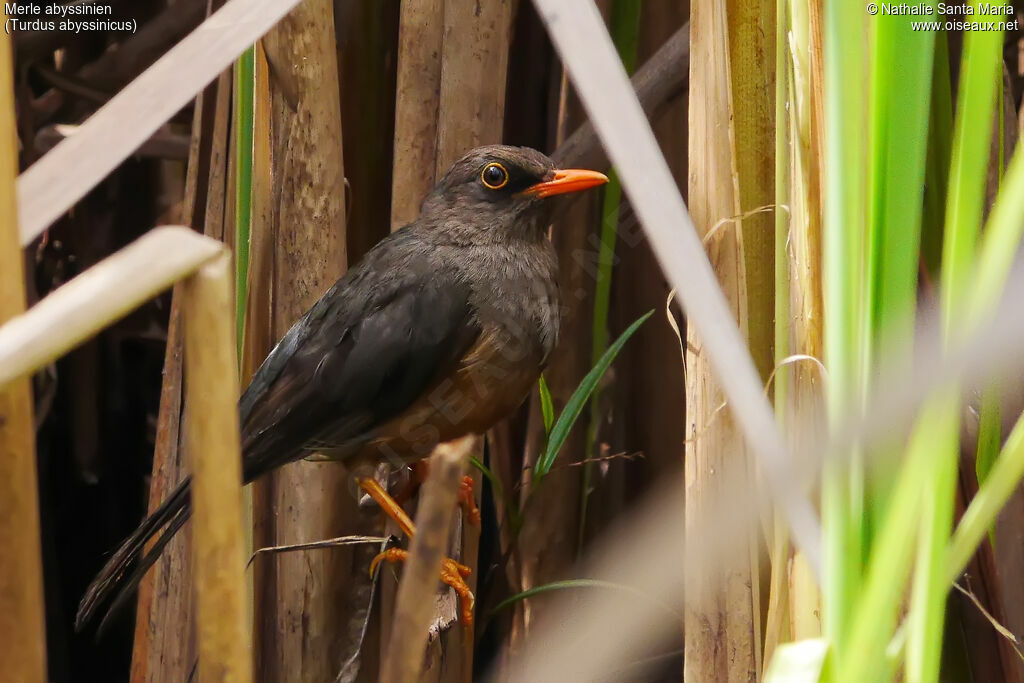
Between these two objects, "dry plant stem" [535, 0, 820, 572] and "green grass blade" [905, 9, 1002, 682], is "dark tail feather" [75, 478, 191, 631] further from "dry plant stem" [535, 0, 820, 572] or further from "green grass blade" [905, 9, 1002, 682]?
"green grass blade" [905, 9, 1002, 682]

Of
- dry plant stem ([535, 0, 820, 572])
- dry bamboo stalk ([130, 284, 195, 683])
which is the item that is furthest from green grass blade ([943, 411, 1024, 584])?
dry bamboo stalk ([130, 284, 195, 683])

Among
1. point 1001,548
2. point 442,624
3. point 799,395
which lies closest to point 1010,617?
point 1001,548

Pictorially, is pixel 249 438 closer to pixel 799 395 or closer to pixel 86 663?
pixel 799 395

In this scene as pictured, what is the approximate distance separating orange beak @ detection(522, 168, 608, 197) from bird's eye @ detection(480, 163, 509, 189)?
64 mm

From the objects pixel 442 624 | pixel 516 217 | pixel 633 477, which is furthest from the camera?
pixel 633 477

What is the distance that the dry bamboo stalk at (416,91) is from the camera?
220cm

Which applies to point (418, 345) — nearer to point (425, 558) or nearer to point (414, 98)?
point (414, 98)

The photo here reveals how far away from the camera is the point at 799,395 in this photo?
136 centimetres

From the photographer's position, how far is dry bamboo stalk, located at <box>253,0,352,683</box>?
82.7 inches

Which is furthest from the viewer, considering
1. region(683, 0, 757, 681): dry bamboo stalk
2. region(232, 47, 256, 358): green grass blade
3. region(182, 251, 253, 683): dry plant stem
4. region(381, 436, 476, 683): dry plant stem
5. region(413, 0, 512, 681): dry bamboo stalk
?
region(413, 0, 512, 681): dry bamboo stalk

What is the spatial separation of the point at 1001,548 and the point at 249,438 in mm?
1490

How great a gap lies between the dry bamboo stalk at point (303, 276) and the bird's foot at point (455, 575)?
101 millimetres
